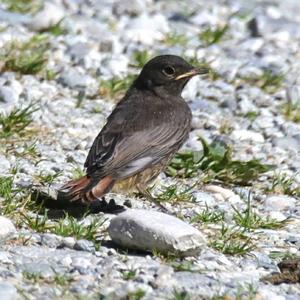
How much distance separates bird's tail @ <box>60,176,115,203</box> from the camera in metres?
8.22

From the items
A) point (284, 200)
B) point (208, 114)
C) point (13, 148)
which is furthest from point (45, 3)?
point (284, 200)

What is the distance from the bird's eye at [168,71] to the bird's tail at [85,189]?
186 cm

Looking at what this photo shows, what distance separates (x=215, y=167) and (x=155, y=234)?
110 inches

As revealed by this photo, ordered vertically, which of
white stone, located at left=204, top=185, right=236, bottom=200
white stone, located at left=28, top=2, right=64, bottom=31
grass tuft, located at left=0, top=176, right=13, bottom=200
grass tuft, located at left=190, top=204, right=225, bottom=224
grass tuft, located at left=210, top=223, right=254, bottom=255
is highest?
white stone, located at left=28, top=2, right=64, bottom=31

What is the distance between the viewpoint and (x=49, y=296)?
255 inches

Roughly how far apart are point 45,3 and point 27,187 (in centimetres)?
589

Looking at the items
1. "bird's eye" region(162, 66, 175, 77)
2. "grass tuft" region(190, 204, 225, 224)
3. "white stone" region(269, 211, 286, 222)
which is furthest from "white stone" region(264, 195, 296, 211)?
"bird's eye" region(162, 66, 175, 77)

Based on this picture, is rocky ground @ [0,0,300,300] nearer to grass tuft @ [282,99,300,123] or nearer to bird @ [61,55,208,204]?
grass tuft @ [282,99,300,123]

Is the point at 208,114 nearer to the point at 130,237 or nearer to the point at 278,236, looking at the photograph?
the point at 278,236

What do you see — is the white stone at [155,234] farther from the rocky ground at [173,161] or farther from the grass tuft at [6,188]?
the grass tuft at [6,188]

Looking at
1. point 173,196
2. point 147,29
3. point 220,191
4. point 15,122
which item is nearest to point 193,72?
point 220,191

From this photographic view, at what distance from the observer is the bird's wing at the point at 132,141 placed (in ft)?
28.4

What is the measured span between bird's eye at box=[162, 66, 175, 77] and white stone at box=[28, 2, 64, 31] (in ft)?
11.4

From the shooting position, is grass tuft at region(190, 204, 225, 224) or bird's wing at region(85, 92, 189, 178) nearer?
grass tuft at region(190, 204, 225, 224)
